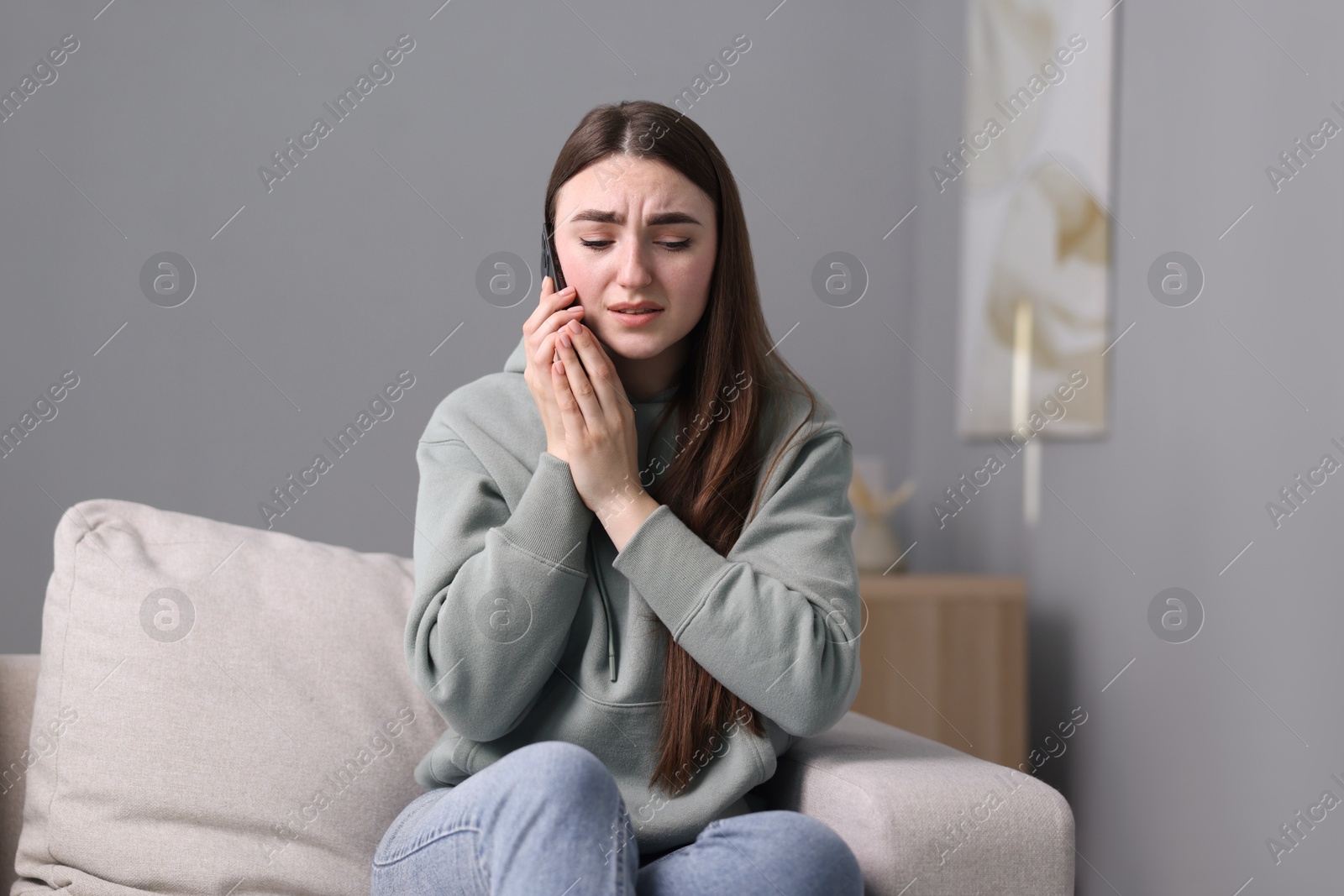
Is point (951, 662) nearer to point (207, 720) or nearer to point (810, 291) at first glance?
point (810, 291)

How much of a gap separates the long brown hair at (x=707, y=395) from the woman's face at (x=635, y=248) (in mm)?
26

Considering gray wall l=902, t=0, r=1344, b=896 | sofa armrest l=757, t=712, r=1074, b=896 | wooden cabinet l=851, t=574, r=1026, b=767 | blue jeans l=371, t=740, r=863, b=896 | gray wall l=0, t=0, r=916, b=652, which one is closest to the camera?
blue jeans l=371, t=740, r=863, b=896

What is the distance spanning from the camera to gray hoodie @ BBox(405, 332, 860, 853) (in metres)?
1.20

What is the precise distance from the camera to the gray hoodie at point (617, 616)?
1197mm

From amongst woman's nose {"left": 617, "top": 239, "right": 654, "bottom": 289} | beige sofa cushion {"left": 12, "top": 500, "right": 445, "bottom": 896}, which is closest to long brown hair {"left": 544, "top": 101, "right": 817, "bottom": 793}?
woman's nose {"left": 617, "top": 239, "right": 654, "bottom": 289}

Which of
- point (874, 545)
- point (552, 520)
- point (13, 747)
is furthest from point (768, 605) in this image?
point (874, 545)

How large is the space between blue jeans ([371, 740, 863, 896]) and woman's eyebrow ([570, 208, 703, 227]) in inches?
22.6

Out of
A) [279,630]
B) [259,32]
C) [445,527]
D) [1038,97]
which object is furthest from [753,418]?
[259,32]

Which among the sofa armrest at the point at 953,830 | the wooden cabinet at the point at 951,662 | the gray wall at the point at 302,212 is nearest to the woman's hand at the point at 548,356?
the sofa armrest at the point at 953,830

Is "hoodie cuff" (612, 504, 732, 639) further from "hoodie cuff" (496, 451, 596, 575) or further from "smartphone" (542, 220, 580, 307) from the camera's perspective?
"smartphone" (542, 220, 580, 307)

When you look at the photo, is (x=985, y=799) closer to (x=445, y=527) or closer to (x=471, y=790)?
(x=471, y=790)

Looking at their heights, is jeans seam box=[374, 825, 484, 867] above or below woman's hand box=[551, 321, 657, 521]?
below

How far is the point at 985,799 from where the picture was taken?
43.2 inches

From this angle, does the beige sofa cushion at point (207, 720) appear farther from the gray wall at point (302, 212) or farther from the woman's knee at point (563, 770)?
the gray wall at point (302, 212)
